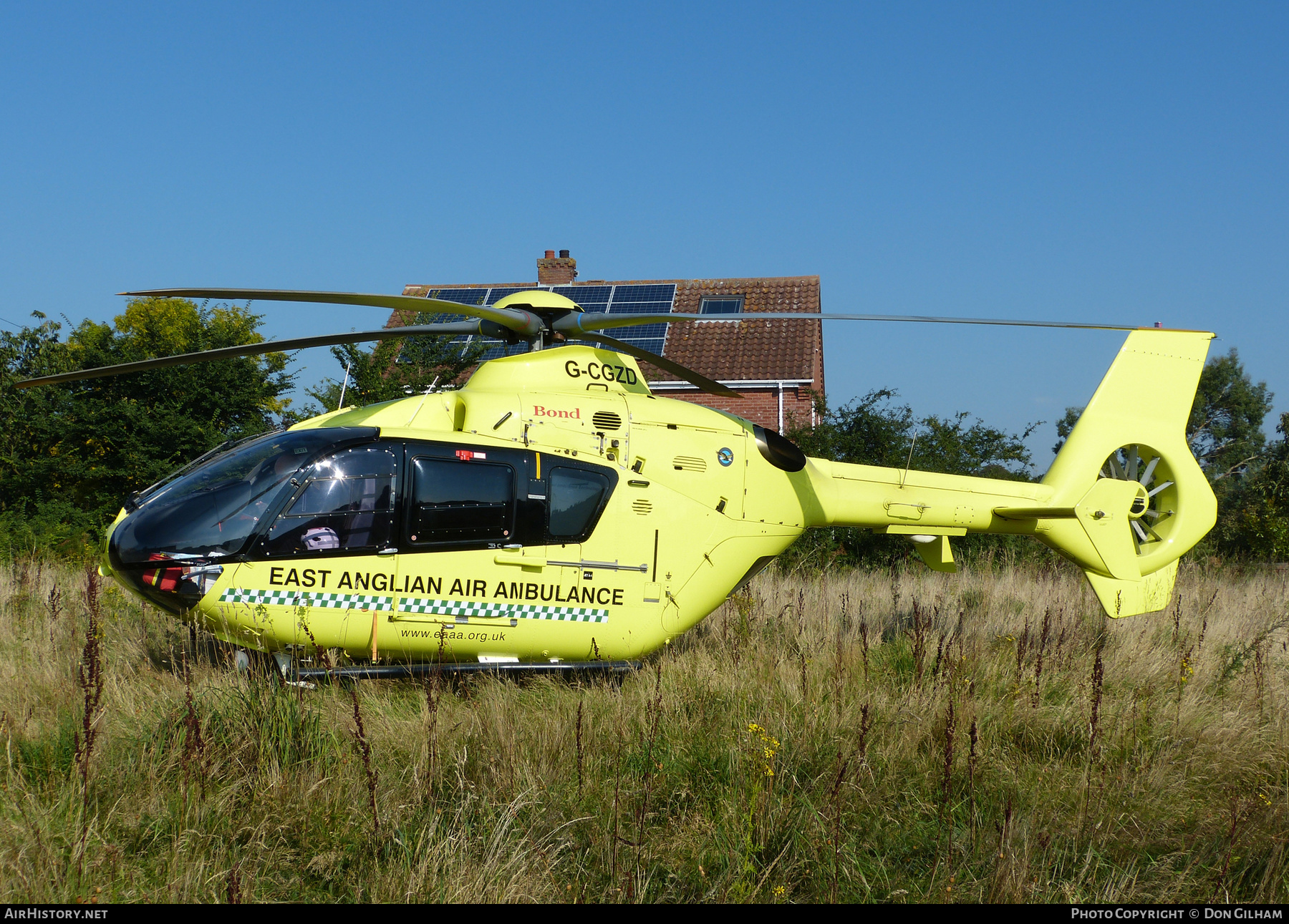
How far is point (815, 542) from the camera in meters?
14.6

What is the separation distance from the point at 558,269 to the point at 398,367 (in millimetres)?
13331

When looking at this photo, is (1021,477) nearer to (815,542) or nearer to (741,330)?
(815,542)

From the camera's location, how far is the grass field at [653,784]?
11.8 feet

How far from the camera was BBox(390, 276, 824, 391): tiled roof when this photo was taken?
22469mm

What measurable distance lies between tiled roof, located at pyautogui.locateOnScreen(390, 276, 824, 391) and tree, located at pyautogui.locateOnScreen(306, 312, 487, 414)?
7552mm

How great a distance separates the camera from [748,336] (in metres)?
24.0

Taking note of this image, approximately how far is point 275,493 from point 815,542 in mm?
10490

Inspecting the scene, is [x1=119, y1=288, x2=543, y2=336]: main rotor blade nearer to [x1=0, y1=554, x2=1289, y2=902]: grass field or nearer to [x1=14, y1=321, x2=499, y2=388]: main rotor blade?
[x1=14, y1=321, x2=499, y2=388]: main rotor blade

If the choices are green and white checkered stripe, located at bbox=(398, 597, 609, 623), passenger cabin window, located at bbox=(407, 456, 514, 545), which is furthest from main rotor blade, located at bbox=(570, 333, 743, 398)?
green and white checkered stripe, located at bbox=(398, 597, 609, 623)

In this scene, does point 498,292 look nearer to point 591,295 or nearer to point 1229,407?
point 591,295

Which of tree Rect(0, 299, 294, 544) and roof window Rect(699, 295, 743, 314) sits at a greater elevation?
roof window Rect(699, 295, 743, 314)

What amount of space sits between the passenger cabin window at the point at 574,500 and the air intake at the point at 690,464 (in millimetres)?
713

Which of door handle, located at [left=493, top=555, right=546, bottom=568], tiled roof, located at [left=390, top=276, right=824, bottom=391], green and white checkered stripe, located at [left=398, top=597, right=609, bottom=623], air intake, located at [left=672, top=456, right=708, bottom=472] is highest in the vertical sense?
tiled roof, located at [left=390, top=276, right=824, bottom=391]

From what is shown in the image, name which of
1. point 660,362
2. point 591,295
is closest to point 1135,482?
point 660,362
